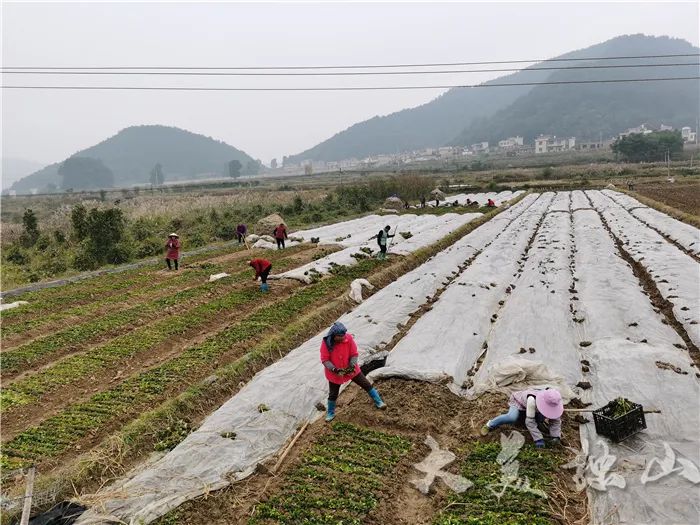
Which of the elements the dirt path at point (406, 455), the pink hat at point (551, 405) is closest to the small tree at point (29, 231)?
the dirt path at point (406, 455)

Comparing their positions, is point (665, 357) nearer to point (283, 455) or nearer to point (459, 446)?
point (459, 446)

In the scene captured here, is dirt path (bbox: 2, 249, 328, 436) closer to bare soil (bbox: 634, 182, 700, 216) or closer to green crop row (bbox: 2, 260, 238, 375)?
green crop row (bbox: 2, 260, 238, 375)

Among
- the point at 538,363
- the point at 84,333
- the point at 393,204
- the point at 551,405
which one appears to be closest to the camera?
the point at 551,405

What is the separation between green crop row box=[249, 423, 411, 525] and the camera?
6.03 metres

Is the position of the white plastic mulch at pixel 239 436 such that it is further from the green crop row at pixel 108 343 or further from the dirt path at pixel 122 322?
the dirt path at pixel 122 322

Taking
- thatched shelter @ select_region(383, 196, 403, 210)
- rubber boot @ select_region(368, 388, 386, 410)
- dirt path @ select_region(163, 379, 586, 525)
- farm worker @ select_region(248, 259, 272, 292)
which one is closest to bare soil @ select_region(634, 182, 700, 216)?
thatched shelter @ select_region(383, 196, 403, 210)

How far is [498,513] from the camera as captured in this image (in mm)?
5859

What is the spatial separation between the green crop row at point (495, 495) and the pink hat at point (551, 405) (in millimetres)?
562

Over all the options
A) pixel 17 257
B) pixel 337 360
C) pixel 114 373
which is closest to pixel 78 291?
pixel 114 373

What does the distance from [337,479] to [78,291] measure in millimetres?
15059

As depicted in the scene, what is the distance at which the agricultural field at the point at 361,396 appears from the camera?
6129 millimetres

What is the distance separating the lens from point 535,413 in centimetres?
715

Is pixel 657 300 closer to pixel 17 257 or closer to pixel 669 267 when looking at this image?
pixel 669 267

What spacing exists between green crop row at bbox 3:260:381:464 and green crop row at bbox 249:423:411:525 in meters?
3.84
